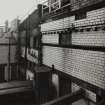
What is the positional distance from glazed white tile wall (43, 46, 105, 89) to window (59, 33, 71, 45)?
13.7 inches

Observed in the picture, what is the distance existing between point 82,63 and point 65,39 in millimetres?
1957

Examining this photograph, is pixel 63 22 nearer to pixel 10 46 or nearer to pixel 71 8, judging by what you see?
pixel 71 8

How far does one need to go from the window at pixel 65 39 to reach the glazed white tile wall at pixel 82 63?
35cm

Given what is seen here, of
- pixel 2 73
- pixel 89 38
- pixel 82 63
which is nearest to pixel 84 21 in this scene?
pixel 89 38

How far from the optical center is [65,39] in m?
8.34

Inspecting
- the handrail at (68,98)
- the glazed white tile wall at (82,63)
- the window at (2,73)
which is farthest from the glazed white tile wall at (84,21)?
the window at (2,73)

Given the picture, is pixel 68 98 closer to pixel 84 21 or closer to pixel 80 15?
pixel 84 21

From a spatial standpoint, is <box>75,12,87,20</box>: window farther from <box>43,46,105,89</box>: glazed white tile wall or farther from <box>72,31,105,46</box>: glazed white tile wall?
<box>43,46,105,89</box>: glazed white tile wall

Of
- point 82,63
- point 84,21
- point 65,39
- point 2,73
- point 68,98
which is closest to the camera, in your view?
point 68,98

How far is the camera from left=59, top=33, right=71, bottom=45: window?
316 inches

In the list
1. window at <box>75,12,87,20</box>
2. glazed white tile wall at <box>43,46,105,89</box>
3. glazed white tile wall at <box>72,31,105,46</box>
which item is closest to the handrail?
glazed white tile wall at <box>43,46,105,89</box>

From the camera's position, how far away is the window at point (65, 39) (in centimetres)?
803

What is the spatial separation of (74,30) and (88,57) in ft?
4.96

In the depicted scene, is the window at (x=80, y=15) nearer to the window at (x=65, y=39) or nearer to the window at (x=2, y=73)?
the window at (x=65, y=39)
